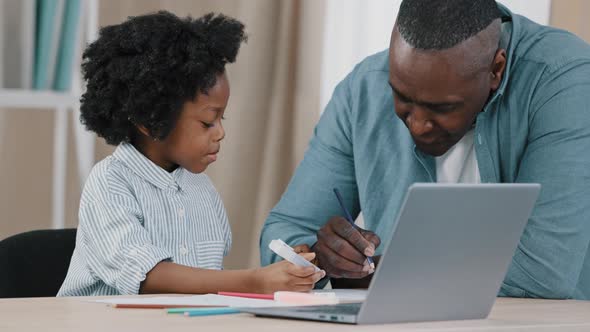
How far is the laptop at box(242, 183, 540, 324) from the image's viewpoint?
3.44 feet

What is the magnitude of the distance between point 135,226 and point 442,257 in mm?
713

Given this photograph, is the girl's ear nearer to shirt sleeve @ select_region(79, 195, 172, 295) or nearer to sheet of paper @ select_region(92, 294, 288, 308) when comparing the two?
shirt sleeve @ select_region(79, 195, 172, 295)

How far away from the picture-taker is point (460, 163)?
1.91 meters

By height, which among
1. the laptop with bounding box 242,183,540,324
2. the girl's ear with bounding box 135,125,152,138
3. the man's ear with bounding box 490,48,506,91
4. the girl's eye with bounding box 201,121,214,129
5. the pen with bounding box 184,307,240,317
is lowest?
the pen with bounding box 184,307,240,317

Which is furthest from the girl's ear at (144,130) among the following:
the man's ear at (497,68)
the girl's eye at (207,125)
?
the man's ear at (497,68)

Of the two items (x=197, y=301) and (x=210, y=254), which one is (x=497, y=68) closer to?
(x=210, y=254)

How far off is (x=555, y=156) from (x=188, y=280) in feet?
2.22

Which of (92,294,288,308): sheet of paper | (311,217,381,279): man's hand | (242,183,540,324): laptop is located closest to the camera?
(242,183,540,324): laptop

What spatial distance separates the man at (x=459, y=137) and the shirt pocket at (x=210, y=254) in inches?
3.5

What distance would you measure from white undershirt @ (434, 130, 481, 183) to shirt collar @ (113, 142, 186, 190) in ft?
1.76

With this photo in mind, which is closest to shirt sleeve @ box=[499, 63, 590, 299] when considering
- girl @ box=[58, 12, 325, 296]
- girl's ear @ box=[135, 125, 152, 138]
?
girl @ box=[58, 12, 325, 296]

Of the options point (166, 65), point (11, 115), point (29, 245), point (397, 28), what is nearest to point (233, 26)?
point (166, 65)

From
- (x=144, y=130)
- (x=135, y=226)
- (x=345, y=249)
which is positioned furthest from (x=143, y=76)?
(x=345, y=249)

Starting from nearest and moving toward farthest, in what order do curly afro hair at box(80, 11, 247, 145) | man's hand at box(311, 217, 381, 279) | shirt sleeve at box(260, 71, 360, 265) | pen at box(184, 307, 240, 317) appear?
pen at box(184, 307, 240, 317) → man's hand at box(311, 217, 381, 279) → curly afro hair at box(80, 11, 247, 145) → shirt sleeve at box(260, 71, 360, 265)
